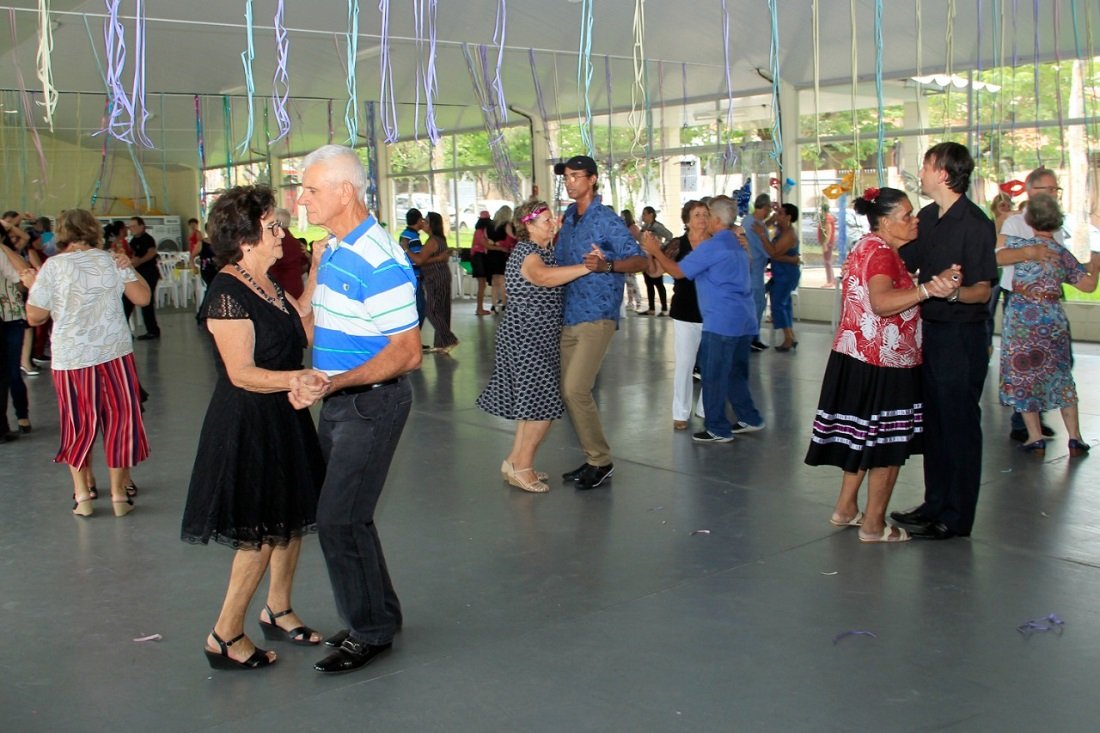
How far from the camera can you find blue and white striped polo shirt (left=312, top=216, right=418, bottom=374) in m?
3.07

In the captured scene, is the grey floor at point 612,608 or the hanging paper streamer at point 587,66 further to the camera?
the hanging paper streamer at point 587,66

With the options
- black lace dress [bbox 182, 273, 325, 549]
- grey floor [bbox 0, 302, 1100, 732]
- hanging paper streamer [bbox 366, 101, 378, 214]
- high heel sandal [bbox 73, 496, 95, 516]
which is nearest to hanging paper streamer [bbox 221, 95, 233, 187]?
hanging paper streamer [bbox 366, 101, 378, 214]

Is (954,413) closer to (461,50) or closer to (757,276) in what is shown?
(757,276)

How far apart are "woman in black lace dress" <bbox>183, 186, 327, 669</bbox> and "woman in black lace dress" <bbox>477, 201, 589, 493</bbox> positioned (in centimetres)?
213

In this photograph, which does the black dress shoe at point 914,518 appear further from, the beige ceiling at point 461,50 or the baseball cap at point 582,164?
the beige ceiling at point 461,50

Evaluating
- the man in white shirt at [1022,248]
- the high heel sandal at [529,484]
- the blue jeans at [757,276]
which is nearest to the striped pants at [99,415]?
the high heel sandal at [529,484]

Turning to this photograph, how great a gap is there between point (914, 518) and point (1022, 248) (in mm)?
1920

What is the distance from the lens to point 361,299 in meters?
3.08

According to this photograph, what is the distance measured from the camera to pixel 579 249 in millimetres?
5477

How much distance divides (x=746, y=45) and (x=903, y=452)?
1070 cm

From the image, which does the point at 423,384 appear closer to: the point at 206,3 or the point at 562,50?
the point at 206,3

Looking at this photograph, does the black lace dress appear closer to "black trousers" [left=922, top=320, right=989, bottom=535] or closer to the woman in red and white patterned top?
the woman in red and white patterned top

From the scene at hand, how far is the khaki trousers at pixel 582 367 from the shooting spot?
5.42 meters

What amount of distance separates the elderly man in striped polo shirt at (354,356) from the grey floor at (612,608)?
0.43 m
